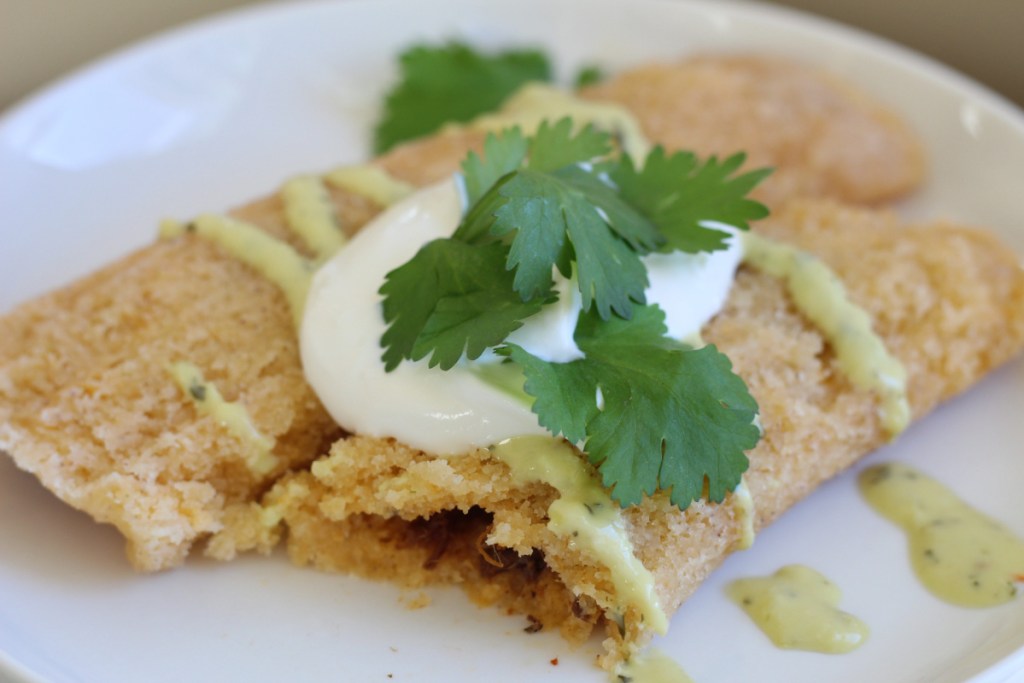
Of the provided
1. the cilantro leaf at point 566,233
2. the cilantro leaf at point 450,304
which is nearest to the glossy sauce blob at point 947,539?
the cilantro leaf at point 566,233

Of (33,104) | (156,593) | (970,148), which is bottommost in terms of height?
(156,593)

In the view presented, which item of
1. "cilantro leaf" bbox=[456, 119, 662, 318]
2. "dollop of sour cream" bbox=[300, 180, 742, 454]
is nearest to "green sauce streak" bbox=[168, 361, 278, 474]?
"dollop of sour cream" bbox=[300, 180, 742, 454]

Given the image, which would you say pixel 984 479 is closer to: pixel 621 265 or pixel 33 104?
pixel 621 265

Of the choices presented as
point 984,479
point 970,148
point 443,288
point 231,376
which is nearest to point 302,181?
point 231,376

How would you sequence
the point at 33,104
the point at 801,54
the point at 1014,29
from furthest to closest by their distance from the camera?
the point at 1014,29, the point at 801,54, the point at 33,104

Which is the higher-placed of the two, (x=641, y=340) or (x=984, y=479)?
(x=641, y=340)

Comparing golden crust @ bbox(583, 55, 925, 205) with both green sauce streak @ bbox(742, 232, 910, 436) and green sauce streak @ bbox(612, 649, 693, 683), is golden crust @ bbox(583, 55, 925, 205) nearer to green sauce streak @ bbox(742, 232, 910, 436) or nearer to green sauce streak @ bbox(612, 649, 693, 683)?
green sauce streak @ bbox(742, 232, 910, 436)
